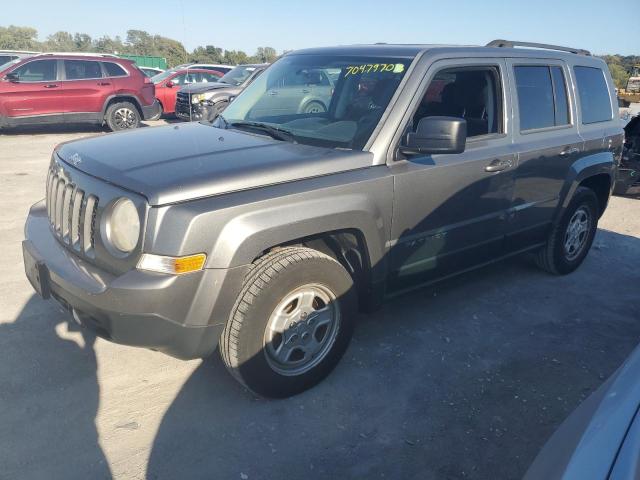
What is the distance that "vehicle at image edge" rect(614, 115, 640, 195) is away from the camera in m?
8.53

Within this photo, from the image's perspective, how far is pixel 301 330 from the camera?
3.09 meters

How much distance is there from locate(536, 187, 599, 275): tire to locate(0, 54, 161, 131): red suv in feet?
35.1

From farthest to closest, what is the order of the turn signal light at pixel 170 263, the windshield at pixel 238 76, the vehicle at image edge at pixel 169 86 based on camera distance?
1. the vehicle at image edge at pixel 169 86
2. the windshield at pixel 238 76
3. the turn signal light at pixel 170 263

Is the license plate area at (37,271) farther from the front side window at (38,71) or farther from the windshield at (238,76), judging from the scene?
the windshield at (238,76)

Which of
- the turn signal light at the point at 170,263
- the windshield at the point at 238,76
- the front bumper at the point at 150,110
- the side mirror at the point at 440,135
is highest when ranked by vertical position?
the side mirror at the point at 440,135

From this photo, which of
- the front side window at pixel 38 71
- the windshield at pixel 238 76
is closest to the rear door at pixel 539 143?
the windshield at pixel 238 76

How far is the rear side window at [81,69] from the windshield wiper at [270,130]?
33.4ft

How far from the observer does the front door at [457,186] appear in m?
3.34

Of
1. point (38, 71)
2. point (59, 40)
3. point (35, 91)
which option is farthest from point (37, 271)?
point (59, 40)

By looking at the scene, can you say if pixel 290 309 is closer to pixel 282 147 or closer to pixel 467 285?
pixel 282 147

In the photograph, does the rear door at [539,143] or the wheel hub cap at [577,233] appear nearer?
the rear door at [539,143]

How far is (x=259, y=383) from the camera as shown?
2943 millimetres

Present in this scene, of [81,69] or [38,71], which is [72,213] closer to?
[38,71]

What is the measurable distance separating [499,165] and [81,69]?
37.2 ft
